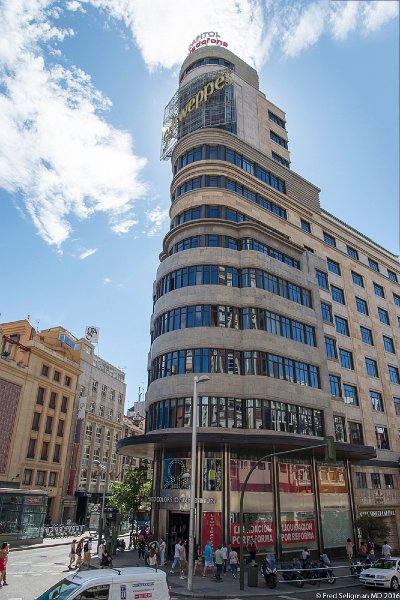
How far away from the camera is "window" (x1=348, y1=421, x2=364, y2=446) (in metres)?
40.9

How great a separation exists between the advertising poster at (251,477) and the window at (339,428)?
9468 millimetres

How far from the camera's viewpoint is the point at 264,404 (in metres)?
32.9

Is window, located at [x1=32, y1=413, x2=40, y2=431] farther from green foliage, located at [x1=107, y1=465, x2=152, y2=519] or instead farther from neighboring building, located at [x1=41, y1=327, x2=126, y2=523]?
green foliage, located at [x1=107, y1=465, x2=152, y2=519]

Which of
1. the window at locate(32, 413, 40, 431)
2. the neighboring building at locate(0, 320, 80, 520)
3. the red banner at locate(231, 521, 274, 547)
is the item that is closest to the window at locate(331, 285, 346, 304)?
the red banner at locate(231, 521, 274, 547)

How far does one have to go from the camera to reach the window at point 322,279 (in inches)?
1769

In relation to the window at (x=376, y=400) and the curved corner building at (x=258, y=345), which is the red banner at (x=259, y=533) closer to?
the curved corner building at (x=258, y=345)

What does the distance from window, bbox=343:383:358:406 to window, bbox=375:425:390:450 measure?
4.15 metres

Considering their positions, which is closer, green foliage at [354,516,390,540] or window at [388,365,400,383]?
green foliage at [354,516,390,540]

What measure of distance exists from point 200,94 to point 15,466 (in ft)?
154

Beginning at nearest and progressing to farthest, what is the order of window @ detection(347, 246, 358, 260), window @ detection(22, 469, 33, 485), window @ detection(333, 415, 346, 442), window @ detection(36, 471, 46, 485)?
window @ detection(333, 415, 346, 442) → window @ detection(22, 469, 33, 485) → window @ detection(347, 246, 358, 260) → window @ detection(36, 471, 46, 485)

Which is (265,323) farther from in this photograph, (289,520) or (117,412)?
(117,412)

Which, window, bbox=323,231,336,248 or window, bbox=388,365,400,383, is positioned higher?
window, bbox=323,231,336,248

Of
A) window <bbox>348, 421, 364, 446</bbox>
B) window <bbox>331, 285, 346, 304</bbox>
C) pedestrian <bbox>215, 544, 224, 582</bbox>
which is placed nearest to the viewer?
pedestrian <bbox>215, 544, 224, 582</bbox>

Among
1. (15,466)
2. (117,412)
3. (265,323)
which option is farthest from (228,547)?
(117,412)
